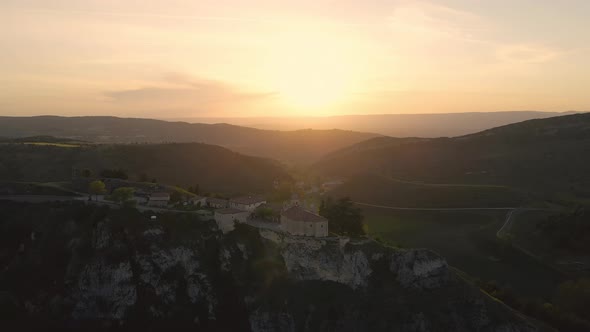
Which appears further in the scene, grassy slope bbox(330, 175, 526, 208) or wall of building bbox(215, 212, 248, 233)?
grassy slope bbox(330, 175, 526, 208)

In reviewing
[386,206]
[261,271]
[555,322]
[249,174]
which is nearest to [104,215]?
[261,271]

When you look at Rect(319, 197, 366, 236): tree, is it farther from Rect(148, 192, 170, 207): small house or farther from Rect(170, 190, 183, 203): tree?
Rect(148, 192, 170, 207): small house

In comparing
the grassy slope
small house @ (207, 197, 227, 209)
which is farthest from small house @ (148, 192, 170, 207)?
the grassy slope

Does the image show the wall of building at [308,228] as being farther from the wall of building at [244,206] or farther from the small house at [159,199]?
the small house at [159,199]

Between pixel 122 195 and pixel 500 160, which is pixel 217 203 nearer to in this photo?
pixel 122 195

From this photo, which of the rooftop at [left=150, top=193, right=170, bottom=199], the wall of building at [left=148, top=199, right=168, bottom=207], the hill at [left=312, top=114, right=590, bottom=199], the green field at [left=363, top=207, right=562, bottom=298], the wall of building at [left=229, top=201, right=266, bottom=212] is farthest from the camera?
the hill at [left=312, top=114, right=590, bottom=199]
